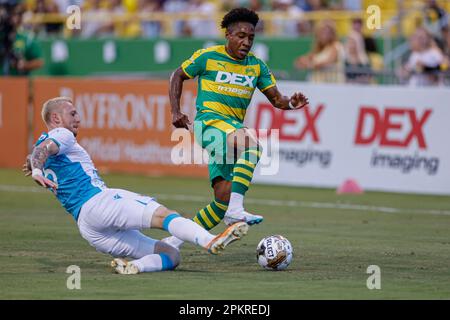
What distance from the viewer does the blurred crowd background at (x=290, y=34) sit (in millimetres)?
20250

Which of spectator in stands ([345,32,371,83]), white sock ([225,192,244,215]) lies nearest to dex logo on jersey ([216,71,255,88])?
white sock ([225,192,244,215])

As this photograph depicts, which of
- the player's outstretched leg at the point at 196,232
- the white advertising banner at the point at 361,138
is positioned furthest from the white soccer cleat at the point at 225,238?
the white advertising banner at the point at 361,138

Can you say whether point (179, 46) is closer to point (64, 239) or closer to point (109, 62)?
point (109, 62)

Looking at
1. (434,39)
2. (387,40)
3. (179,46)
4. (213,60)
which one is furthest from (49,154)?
(179,46)

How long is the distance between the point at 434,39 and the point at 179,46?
843 centimetres

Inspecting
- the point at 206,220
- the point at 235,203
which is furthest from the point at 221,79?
the point at 206,220

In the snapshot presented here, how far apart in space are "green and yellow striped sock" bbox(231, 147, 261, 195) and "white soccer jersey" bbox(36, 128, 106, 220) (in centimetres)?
157

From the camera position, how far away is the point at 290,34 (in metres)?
26.2

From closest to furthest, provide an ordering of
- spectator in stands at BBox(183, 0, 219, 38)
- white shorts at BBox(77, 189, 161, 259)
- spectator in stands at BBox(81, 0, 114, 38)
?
1. white shorts at BBox(77, 189, 161, 259)
2. spectator in stands at BBox(183, 0, 219, 38)
3. spectator in stands at BBox(81, 0, 114, 38)

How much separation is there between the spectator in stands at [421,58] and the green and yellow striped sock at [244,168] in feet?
28.5

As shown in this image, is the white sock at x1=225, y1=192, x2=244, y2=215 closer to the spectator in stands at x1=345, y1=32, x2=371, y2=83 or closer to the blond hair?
the blond hair

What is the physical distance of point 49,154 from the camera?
9.88 meters

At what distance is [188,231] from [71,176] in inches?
48.1

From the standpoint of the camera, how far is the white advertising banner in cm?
1809
